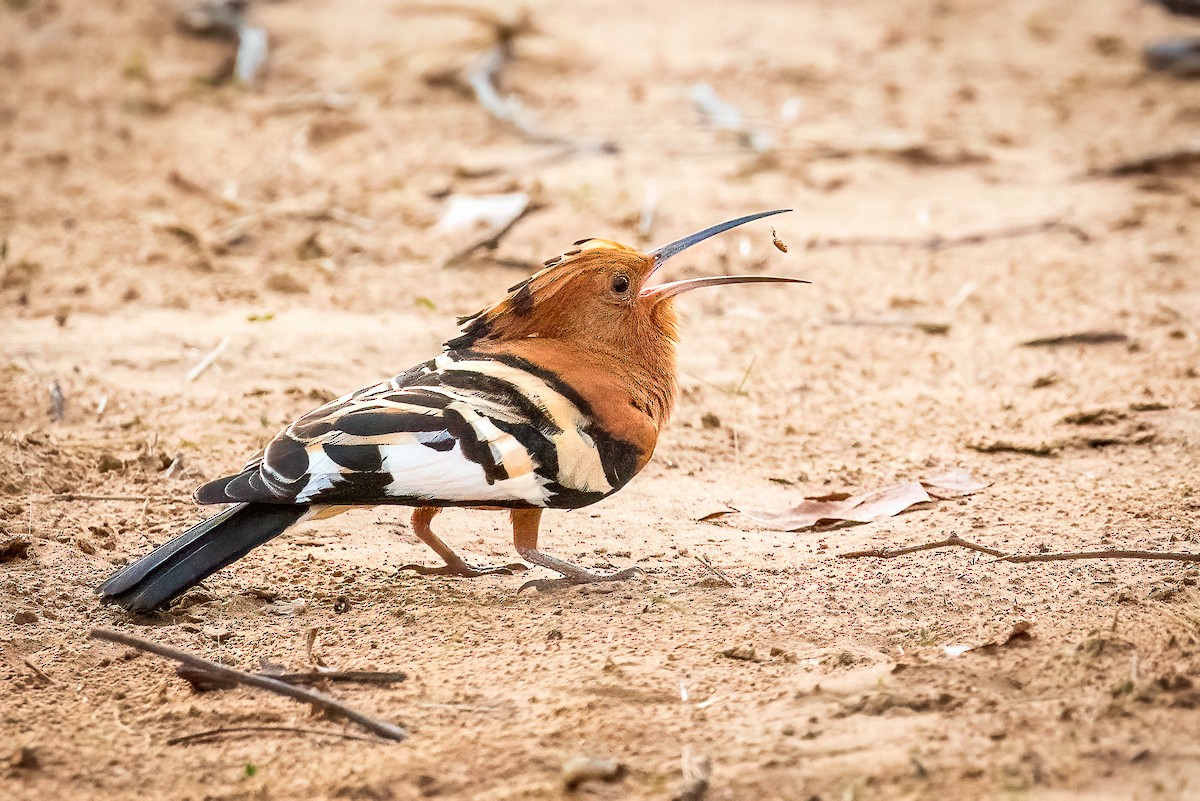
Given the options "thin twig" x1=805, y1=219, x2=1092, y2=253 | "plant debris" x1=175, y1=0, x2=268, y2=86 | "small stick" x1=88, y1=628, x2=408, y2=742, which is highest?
"plant debris" x1=175, y1=0, x2=268, y2=86

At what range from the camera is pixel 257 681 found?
3.03m

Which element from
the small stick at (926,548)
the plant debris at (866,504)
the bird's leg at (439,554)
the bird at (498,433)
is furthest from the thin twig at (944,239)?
the bird's leg at (439,554)

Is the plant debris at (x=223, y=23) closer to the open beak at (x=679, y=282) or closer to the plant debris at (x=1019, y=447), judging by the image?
the open beak at (x=679, y=282)

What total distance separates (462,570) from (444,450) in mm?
Result: 586

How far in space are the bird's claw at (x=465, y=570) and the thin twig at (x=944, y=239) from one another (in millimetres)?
3492

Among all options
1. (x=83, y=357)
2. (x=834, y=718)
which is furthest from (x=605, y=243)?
(x=83, y=357)

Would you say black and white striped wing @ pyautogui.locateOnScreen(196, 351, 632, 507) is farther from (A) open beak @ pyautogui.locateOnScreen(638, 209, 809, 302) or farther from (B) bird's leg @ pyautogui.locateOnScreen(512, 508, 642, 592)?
(A) open beak @ pyautogui.locateOnScreen(638, 209, 809, 302)

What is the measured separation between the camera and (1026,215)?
24.1ft

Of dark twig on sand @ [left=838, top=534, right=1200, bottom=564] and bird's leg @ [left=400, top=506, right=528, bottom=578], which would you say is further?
bird's leg @ [left=400, top=506, right=528, bottom=578]

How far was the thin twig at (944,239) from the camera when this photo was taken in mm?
7082

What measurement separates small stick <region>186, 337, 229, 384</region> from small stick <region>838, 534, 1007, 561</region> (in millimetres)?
2782

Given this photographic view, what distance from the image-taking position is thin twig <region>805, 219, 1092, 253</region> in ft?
23.2

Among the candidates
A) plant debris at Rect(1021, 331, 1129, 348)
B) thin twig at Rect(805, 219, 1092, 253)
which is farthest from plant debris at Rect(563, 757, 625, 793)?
thin twig at Rect(805, 219, 1092, 253)

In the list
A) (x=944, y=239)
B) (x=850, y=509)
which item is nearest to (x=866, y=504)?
(x=850, y=509)
